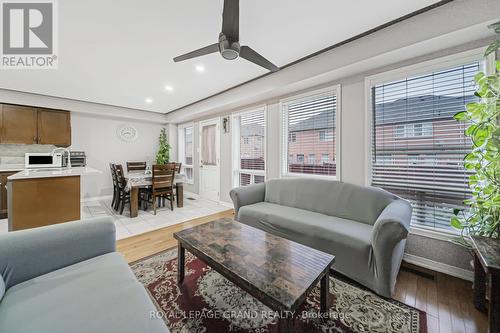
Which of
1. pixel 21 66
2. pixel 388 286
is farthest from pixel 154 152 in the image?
pixel 388 286

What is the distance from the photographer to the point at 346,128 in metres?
2.63

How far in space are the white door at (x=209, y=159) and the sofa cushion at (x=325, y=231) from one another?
228 cm

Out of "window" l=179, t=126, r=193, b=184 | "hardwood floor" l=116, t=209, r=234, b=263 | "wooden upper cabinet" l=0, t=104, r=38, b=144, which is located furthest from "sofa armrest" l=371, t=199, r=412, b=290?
"wooden upper cabinet" l=0, t=104, r=38, b=144

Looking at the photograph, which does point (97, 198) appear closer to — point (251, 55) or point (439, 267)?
point (251, 55)

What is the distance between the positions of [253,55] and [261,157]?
2.23 m

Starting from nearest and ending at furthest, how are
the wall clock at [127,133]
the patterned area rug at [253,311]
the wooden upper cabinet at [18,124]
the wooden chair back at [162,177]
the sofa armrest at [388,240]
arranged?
the patterned area rug at [253,311] < the sofa armrest at [388,240] < the wooden chair back at [162,177] < the wooden upper cabinet at [18,124] < the wall clock at [127,133]

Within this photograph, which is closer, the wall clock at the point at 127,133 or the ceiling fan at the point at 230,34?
the ceiling fan at the point at 230,34

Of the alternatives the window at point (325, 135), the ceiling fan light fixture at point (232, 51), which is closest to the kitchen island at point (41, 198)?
the ceiling fan light fixture at point (232, 51)

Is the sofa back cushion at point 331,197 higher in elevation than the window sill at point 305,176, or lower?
lower

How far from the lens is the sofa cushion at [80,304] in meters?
0.80

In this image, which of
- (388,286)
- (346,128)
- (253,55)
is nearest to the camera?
(388,286)

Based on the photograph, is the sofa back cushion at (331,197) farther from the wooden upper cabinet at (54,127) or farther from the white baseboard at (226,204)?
the wooden upper cabinet at (54,127)

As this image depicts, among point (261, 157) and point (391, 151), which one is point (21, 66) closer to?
point (261, 157)

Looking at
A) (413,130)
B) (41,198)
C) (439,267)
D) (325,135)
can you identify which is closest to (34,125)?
(41,198)
